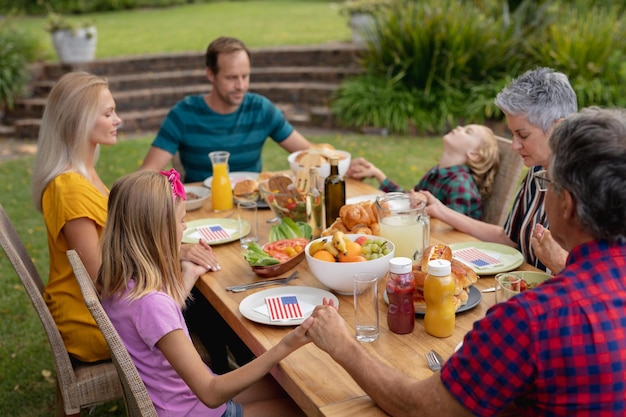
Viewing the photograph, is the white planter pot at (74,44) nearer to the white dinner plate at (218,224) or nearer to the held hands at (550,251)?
the white dinner plate at (218,224)

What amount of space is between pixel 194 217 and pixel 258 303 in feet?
4.12

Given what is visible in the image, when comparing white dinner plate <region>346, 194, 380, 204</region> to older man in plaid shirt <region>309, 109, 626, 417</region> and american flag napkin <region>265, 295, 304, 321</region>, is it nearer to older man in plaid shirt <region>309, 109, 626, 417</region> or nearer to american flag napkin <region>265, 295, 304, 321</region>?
american flag napkin <region>265, 295, 304, 321</region>

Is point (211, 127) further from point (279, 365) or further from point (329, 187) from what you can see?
point (279, 365)

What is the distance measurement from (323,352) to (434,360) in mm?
341

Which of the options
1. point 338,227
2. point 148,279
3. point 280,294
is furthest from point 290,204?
point 148,279

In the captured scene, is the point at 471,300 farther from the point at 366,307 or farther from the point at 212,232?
the point at 212,232

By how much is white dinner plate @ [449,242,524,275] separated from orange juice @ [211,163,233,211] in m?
1.28

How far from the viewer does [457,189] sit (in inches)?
144

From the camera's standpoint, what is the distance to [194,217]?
3.70m

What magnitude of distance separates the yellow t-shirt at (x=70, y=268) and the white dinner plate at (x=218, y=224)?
1.38 ft

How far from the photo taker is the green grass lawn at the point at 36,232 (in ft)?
13.0

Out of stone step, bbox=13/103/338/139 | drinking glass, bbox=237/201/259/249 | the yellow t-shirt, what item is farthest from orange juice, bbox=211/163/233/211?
stone step, bbox=13/103/338/139

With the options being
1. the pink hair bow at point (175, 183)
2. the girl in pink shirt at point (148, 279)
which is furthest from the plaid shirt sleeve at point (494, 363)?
the pink hair bow at point (175, 183)

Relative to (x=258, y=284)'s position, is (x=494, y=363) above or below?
above
